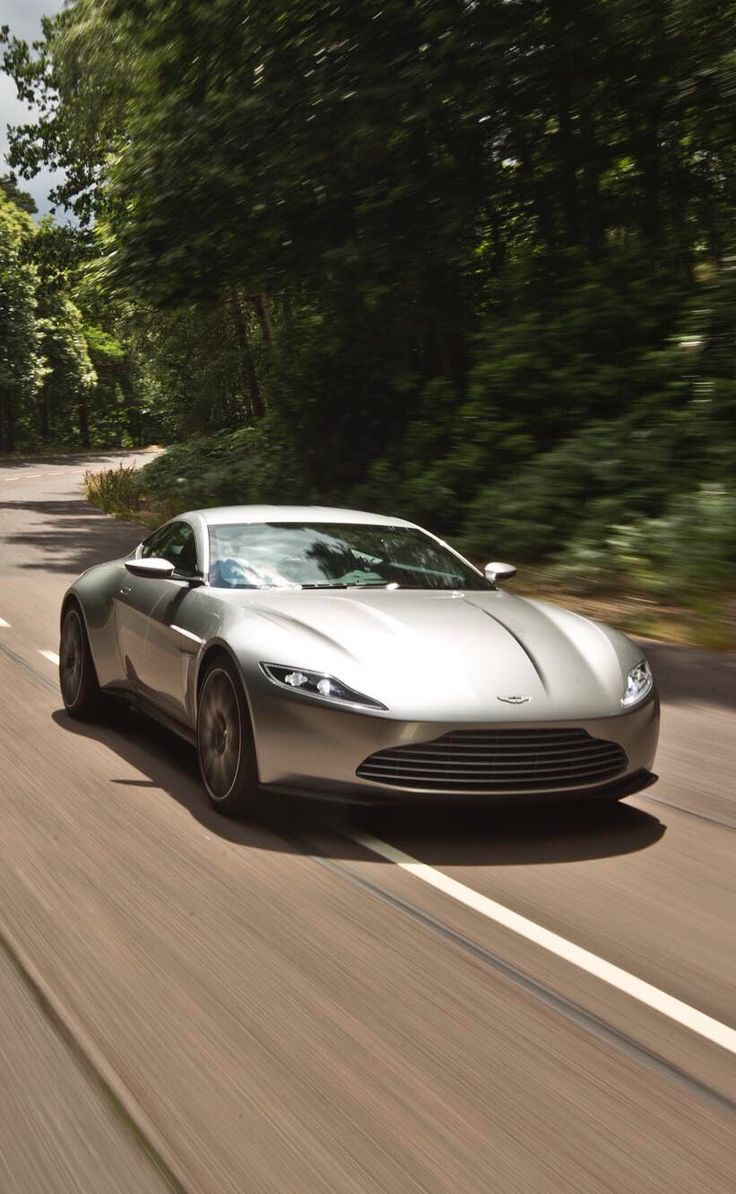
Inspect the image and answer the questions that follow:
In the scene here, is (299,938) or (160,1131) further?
(299,938)

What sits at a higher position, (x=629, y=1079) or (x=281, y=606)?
(x=281, y=606)

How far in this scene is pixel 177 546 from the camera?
7320 mm

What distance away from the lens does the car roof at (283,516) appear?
7215 millimetres

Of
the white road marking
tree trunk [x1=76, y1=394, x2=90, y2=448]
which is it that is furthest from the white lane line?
tree trunk [x1=76, y1=394, x2=90, y2=448]

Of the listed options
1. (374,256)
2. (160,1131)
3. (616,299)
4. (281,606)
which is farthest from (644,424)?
(160,1131)

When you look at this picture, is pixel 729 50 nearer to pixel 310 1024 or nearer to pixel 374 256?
pixel 374 256

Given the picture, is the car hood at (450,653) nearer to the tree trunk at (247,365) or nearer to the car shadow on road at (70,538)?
the car shadow on road at (70,538)

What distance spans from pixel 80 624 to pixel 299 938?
395cm

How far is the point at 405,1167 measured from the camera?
2.92m

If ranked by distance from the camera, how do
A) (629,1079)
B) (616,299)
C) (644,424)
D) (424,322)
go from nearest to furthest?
(629,1079) → (644,424) → (616,299) → (424,322)

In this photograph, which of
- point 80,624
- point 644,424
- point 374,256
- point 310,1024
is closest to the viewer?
point 310,1024

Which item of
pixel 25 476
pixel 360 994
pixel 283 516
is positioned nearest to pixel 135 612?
pixel 283 516

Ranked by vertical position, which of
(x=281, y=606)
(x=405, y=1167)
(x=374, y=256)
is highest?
(x=374, y=256)

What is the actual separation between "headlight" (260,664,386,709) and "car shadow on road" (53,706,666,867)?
0.44m
